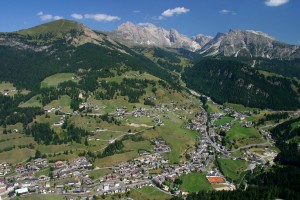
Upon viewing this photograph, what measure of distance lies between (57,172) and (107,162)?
73.2 ft

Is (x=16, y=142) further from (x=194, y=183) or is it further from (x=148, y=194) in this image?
(x=194, y=183)

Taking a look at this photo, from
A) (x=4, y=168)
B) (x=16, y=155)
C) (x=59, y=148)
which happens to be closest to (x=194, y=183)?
(x=59, y=148)

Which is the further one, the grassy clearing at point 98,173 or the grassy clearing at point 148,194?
the grassy clearing at point 98,173

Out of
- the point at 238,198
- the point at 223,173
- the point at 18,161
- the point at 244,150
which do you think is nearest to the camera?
the point at 238,198

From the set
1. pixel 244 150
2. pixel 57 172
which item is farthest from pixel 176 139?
pixel 57 172

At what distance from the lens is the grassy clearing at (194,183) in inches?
5743

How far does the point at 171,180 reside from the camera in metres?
151

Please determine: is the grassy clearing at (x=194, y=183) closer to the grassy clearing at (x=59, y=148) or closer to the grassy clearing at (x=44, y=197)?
the grassy clearing at (x=44, y=197)

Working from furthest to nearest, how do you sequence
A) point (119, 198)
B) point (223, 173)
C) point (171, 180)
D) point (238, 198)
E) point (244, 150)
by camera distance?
point (244, 150) → point (223, 173) → point (171, 180) → point (119, 198) → point (238, 198)

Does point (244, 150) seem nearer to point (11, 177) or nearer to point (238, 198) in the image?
point (238, 198)

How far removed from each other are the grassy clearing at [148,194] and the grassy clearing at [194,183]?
11306 mm

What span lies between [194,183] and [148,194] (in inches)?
884

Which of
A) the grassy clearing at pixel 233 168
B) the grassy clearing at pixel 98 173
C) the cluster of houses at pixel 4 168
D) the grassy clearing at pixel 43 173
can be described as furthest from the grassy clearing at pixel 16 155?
the grassy clearing at pixel 233 168

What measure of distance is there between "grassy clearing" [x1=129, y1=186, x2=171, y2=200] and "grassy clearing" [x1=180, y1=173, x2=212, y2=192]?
1131 cm
